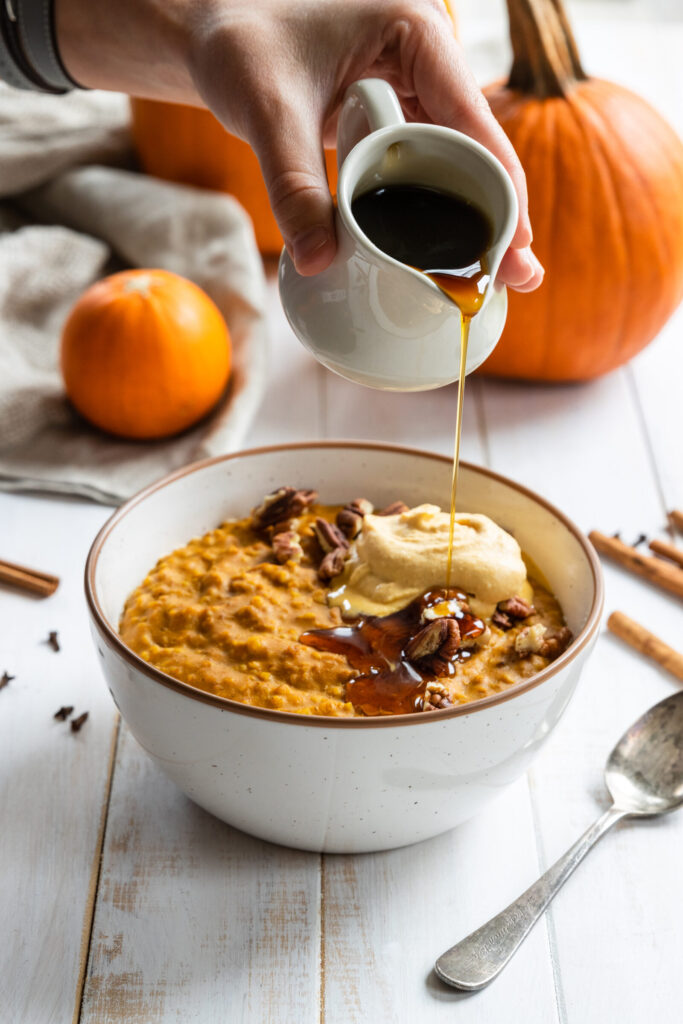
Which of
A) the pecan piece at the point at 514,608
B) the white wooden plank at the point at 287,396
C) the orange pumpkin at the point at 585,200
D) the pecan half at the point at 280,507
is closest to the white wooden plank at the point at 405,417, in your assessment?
the white wooden plank at the point at 287,396

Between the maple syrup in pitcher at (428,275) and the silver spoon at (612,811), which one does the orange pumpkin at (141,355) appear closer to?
the maple syrup in pitcher at (428,275)

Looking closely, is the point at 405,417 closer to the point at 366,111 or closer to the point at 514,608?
the point at 514,608

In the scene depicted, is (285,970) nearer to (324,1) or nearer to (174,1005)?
(174,1005)

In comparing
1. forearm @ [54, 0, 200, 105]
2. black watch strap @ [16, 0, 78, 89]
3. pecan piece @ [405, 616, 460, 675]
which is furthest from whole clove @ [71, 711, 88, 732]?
black watch strap @ [16, 0, 78, 89]

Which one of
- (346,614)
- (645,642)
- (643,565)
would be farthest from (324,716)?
(643,565)

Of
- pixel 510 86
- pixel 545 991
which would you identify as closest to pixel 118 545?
pixel 545 991

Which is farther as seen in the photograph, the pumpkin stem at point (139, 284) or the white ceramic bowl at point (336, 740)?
the pumpkin stem at point (139, 284)

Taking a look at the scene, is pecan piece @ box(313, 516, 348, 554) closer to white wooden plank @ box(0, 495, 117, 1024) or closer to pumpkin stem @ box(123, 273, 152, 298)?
white wooden plank @ box(0, 495, 117, 1024)
